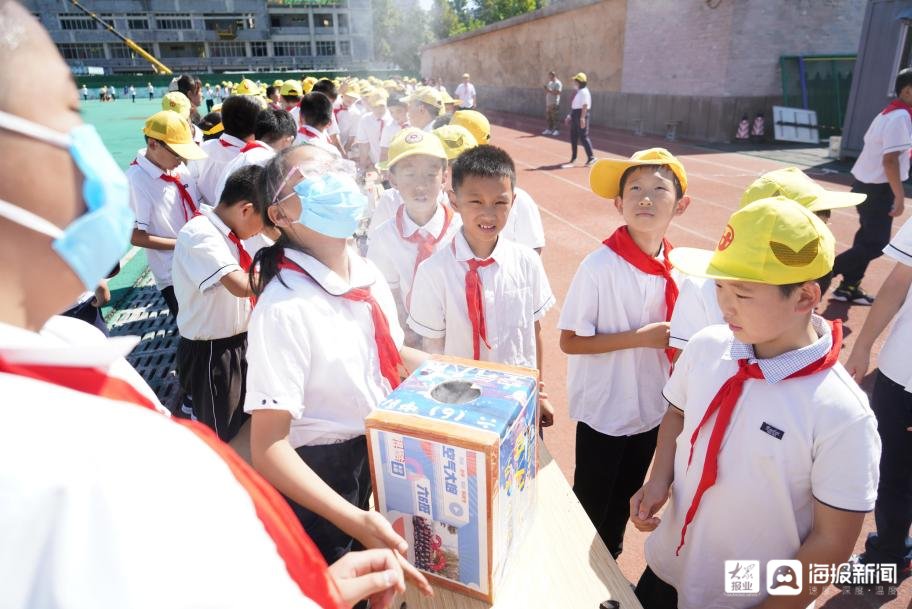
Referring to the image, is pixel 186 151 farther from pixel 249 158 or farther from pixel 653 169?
pixel 653 169

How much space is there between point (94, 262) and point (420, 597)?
3.83ft

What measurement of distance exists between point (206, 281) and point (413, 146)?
51.9 inches

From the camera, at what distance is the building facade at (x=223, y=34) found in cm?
5603

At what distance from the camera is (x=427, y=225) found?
296 centimetres

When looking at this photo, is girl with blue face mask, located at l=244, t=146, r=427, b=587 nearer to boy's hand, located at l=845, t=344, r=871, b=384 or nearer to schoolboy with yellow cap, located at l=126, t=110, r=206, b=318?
boy's hand, located at l=845, t=344, r=871, b=384

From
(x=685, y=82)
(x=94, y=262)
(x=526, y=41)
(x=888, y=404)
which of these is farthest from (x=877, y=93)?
(x=526, y=41)

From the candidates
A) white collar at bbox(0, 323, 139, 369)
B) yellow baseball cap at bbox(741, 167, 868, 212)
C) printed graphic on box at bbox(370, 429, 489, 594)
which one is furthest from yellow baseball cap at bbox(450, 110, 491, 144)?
white collar at bbox(0, 323, 139, 369)

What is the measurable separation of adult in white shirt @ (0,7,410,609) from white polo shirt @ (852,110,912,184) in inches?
246

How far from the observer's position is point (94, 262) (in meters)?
0.69

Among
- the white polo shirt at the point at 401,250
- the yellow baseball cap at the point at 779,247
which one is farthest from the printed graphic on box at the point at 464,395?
the white polo shirt at the point at 401,250

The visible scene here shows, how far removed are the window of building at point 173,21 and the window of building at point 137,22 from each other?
1014 millimetres

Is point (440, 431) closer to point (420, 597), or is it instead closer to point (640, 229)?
point (420, 597)

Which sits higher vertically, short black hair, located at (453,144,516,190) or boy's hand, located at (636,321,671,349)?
short black hair, located at (453,144,516,190)

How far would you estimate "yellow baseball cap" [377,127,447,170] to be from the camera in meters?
3.04
